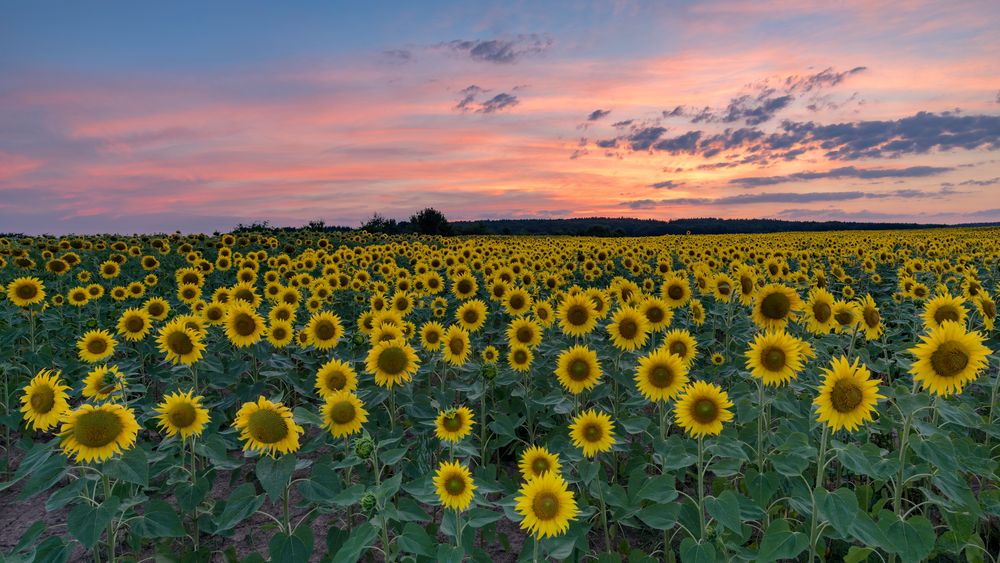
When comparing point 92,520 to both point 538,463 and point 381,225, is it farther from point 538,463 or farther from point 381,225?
point 381,225

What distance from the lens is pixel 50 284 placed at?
44.9ft

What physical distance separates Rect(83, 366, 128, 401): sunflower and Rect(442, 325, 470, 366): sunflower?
288 cm

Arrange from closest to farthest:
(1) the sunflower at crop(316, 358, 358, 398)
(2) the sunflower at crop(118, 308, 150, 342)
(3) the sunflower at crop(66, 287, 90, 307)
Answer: (1) the sunflower at crop(316, 358, 358, 398), (2) the sunflower at crop(118, 308, 150, 342), (3) the sunflower at crop(66, 287, 90, 307)

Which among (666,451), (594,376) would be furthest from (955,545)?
(594,376)

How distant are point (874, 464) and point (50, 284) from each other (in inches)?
656

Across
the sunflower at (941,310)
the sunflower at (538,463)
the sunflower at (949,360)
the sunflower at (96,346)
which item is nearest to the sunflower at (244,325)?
the sunflower at (96,346)

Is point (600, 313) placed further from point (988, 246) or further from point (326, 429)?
point (988, 246)

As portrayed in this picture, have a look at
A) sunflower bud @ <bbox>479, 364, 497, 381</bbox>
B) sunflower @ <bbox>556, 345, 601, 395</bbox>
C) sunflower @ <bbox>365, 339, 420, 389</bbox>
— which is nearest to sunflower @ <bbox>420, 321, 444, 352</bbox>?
sunflower @ <bbox>365, 339, 420, 389</bbox>

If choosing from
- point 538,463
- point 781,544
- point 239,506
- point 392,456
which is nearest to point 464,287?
point 538,463

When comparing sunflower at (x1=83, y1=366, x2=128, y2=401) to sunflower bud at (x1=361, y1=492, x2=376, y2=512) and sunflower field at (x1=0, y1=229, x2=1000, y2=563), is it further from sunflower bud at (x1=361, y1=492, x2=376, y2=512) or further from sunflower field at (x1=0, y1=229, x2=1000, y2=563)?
sunflower bud at (x1=361, y1=492, x2=376, y2=512)

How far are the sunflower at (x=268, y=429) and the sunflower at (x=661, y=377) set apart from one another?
273 cm

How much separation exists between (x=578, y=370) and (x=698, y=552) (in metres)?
1.95

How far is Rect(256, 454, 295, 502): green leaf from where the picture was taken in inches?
136

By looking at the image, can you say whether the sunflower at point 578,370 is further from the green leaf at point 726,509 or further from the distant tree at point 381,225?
the distant tree at point 381,225
